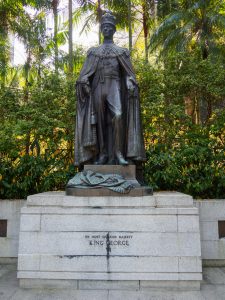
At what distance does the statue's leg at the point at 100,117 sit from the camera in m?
5.91

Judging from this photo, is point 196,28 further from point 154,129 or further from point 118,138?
point 118,138


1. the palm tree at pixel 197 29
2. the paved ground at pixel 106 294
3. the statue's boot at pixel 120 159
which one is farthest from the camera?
the palm tree at pixel 197 29

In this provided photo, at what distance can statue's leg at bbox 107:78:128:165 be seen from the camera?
18.8 feet

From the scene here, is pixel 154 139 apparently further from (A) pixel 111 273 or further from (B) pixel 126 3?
(B) pixel 126 3

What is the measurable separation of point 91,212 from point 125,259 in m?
0.93

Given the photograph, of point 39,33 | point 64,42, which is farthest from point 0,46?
point 64,42

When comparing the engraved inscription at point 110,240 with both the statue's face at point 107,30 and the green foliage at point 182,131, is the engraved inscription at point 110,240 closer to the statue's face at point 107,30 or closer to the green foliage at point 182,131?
the green foliage at point 182,131

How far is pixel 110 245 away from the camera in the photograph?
4867mm

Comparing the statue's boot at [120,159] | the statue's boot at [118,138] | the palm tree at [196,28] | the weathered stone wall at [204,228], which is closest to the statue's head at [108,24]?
the statue's boot at [118,138]

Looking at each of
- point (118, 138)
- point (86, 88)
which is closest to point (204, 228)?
point (118, 138)

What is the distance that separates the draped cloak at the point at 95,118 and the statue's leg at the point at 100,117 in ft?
0.27

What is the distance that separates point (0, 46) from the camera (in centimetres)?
1562

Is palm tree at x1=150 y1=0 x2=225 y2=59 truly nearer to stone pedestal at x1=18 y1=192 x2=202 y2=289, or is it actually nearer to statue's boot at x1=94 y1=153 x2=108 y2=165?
statue's boot at x1=94 y1=153 x2=108 y2=165

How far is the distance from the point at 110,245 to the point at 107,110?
8.50 feet
